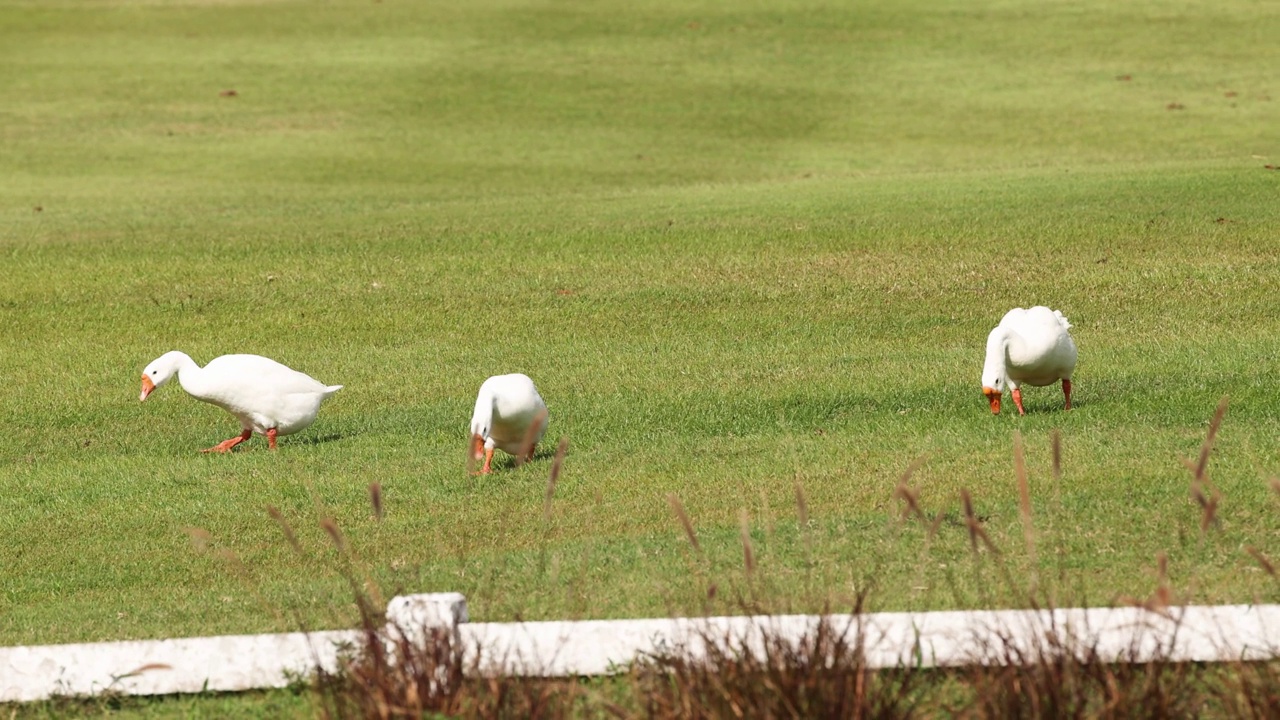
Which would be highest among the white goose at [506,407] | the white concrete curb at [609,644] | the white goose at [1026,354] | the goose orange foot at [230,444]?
the white goose at [1026,354]

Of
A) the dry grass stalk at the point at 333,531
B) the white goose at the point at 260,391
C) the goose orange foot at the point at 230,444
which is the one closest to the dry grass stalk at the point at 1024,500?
the dry grass stalk at the point at 333,531

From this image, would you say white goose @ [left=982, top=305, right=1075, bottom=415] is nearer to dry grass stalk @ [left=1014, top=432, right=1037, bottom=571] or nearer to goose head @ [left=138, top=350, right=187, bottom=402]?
dry grass stalk @ [left=1014, top=432, right=1037, bottom=571]

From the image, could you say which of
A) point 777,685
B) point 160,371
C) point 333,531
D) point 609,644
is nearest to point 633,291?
point 160,371

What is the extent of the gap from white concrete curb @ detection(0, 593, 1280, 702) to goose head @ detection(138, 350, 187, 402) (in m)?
5.71

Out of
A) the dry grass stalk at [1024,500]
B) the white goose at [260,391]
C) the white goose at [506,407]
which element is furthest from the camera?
the white goose at [260,391]

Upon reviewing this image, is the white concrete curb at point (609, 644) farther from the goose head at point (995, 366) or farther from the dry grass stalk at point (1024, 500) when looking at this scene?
the goose head at point (995, 366)

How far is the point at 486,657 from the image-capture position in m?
5.27

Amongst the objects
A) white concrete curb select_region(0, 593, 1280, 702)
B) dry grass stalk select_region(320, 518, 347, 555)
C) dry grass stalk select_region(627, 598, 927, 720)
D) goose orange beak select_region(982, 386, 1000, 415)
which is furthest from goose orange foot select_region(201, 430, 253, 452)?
dry grass stalk select_region(627, 598, 927, 720)

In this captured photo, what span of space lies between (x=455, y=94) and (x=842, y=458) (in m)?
19.4

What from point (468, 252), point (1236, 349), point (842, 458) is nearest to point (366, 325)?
point (468, 252)

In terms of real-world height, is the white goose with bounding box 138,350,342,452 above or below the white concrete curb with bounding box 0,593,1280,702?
above

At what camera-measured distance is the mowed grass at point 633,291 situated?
7656 millimetres

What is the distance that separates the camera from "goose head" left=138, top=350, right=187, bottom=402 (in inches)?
439

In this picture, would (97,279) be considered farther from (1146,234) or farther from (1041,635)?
(1041,635)
